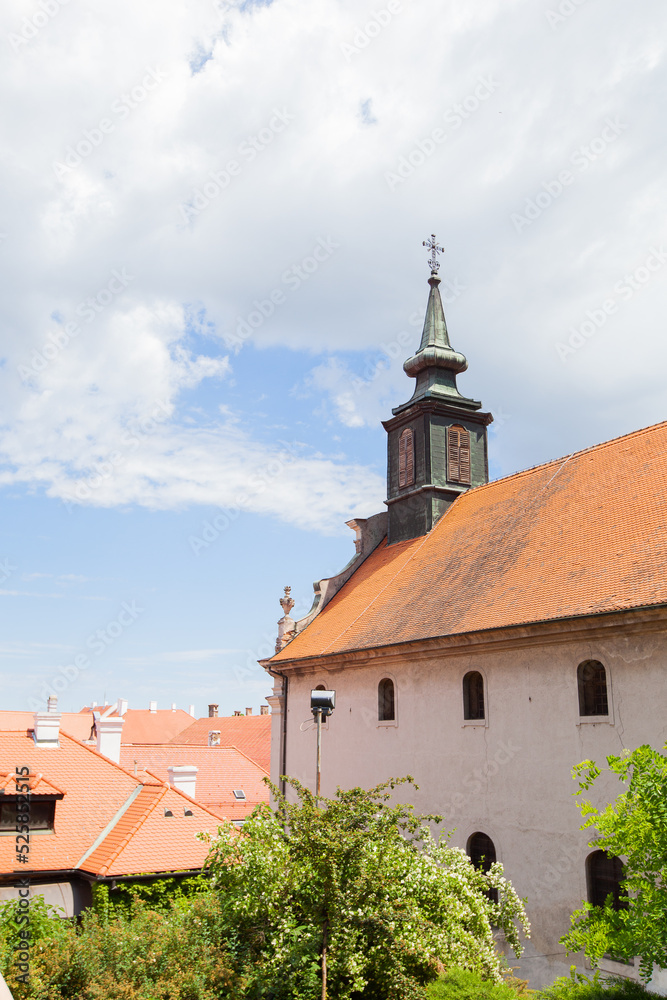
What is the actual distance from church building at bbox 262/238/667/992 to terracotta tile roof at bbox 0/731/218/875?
525 centimetres

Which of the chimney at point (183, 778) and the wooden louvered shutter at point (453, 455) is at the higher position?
the wooden louvered shutter at point (453, 455)

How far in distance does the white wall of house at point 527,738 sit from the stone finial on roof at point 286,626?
22.7ft

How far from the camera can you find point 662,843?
8.88 m

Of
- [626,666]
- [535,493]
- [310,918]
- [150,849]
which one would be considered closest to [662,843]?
[310,918]

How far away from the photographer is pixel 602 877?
1425 cm

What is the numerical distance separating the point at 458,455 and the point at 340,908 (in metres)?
18.3

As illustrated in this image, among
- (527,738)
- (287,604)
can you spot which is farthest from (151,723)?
(527,738)

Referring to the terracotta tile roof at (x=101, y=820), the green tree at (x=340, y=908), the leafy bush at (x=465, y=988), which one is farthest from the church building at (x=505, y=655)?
the terracotta tile roof at (x=101, y=820)

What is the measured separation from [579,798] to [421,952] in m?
4.93

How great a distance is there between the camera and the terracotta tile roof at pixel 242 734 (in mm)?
49906

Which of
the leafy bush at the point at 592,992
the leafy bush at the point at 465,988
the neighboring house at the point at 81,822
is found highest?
the neighboring house at the point at 81,822

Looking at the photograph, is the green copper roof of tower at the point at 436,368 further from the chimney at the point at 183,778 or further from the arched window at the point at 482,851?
the arched window at the point at 482,851

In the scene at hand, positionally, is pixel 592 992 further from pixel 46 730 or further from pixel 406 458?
pixel 406 458

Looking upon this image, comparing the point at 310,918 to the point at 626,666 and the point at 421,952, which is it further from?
the point at 626,666
